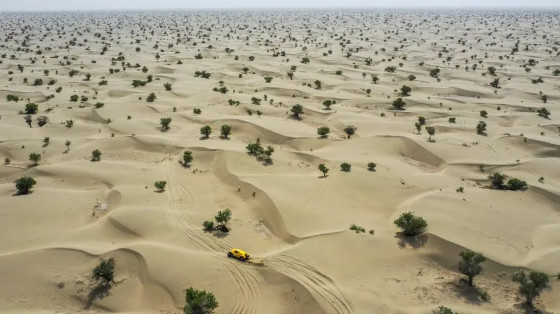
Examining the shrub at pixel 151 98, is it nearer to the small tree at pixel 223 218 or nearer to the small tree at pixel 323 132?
the small tree at pixel 323 132

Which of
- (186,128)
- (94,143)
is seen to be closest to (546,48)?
(186,128)

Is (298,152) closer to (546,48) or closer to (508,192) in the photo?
(508,192)

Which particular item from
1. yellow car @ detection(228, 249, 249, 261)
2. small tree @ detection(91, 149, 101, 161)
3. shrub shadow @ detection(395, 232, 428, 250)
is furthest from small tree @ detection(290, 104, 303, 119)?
yellow car @ detection(228, 249, 249, 261)

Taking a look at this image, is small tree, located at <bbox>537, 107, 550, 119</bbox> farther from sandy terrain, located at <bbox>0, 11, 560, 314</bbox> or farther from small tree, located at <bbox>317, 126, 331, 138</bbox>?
small tree, located at <bbox>317, 126, 331, 138</bbox>

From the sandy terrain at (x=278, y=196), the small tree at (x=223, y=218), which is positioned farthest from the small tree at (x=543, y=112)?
the small tree at (x=223, y=218)

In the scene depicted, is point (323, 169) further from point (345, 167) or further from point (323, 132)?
point (323, 132)
